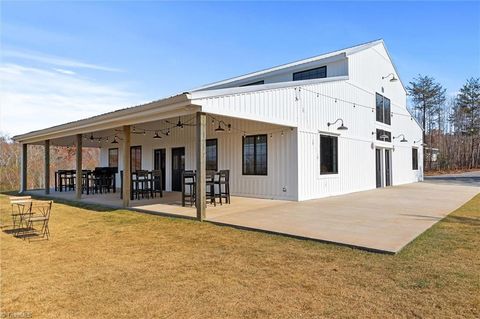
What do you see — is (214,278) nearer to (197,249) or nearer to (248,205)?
(197,249)

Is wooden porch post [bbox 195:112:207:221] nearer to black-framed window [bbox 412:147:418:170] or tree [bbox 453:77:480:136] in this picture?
black-framed window [bbox 412:147:418:170]

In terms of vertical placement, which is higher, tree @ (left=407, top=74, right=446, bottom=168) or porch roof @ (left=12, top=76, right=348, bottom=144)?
tree @ (left=407, top=74, right=446, bottom=168)

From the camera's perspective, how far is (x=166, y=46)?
44.5 feet

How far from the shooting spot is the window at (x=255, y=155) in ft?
36.0

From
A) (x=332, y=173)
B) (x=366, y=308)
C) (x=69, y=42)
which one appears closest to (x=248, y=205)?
(x=332, y=173)

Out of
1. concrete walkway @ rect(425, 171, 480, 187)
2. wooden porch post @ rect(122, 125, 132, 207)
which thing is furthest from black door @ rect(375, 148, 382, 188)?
wooden porch post @ rect(122, 125, 132, 207)

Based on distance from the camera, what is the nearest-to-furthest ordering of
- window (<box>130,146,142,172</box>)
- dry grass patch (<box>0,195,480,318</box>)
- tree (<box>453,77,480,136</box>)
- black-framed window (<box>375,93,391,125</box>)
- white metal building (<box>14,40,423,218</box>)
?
1. dry grass patch (<box>0,195,480,318</box>)
2. white metal building (<box>14,40,423,218</box>)
3. black-framed window (<box>375,93,391,125</box>)
4. window (<box>130,146,142,172</box>)
5. tree (<box>453,77,480,136</box>)

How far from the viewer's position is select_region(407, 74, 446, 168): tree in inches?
1467

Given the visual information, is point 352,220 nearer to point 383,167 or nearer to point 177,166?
point 177,166

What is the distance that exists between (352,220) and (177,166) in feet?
30.5

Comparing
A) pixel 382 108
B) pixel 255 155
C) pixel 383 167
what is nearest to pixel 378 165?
pixel 383 167

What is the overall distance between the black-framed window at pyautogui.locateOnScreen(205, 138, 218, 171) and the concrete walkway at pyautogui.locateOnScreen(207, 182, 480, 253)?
4.01 m

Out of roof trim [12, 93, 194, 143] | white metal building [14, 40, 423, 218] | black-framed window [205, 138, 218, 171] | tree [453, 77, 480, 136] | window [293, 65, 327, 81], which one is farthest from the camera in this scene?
tree [453, 77, 480, 136]

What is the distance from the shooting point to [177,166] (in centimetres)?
1430
